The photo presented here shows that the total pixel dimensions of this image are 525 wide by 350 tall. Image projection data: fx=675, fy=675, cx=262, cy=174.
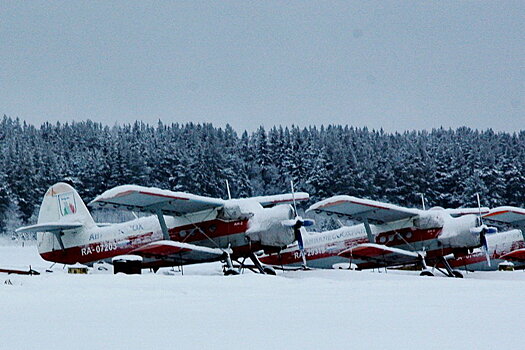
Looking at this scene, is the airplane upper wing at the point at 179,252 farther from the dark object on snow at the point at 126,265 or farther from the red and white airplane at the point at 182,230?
the dark object on snow at the point at 126,265

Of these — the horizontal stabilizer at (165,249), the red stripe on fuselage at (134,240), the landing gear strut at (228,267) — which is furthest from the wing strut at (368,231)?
the horizontal stabilizer at (165,249)

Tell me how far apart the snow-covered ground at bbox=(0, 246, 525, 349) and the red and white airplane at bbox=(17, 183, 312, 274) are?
1036 centimetres

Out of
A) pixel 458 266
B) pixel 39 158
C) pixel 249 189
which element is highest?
pixel 39 158

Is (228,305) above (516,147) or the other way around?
the other way around

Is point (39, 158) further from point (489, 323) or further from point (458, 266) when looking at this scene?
point (489, 323)

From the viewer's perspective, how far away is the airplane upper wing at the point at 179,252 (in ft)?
75.4

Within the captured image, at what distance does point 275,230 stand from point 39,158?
73.8 m

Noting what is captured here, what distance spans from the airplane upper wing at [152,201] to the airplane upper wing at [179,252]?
1471 mm

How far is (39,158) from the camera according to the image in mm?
90812

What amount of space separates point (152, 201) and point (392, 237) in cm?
1160

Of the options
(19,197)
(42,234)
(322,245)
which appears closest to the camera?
(42,234)

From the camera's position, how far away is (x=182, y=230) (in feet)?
83.3

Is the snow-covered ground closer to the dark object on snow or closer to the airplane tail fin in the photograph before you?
the dark object on snow

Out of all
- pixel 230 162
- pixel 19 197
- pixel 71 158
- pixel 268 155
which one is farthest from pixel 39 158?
pixel 268 155
